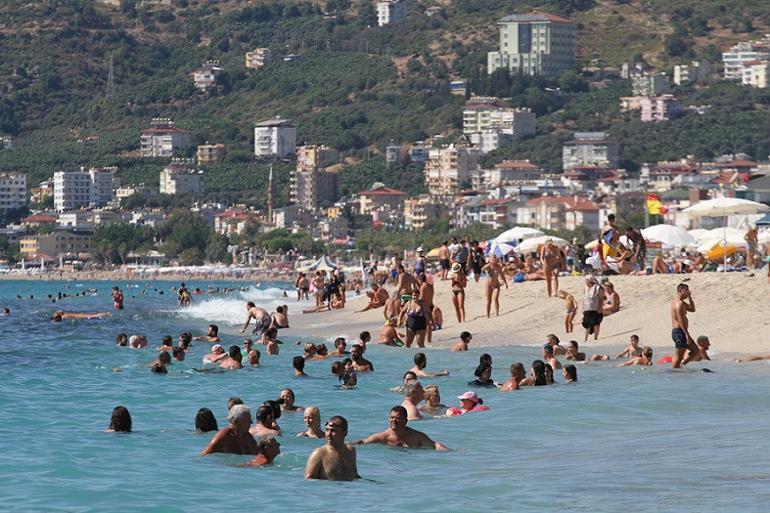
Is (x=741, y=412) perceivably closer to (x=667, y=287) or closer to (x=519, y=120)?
(x=667, y=287)

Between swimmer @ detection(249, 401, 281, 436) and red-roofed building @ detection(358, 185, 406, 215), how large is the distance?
156 meters

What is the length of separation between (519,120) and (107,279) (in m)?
69.5

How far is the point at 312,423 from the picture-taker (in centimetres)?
1474

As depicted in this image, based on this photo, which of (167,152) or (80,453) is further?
(167,152)

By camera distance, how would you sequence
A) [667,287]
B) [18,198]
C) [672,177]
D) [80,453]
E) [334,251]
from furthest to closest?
1. [18,198]
2. [672,177]
3. [334,251]
4. [667,287]
5. [80,453]

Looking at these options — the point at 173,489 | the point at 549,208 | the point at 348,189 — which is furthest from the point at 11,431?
the point at 348,189

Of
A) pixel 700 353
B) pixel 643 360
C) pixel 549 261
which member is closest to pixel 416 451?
pixel 643 360

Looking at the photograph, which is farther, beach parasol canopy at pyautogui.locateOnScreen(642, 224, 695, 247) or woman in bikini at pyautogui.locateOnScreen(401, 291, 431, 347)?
beach parasol canopy at pyautogui.locateOnScreen(642, 224, 695, 247)

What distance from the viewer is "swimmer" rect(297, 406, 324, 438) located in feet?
47.5

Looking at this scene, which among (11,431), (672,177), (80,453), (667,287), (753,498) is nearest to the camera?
(753,498)

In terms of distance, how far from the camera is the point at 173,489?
41.9ft

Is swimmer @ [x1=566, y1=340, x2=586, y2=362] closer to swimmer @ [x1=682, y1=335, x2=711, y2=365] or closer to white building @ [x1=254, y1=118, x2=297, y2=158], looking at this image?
swimmer @ [x1=682, y1=335, x2=711, y2=365]

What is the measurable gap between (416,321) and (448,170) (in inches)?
6434

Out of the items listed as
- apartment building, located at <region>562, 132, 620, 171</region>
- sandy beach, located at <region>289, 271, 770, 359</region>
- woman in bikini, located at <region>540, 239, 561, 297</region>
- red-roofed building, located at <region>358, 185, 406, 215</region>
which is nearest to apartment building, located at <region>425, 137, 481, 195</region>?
red-roofed building, located at <region>358, 185, 406, 215</region>
